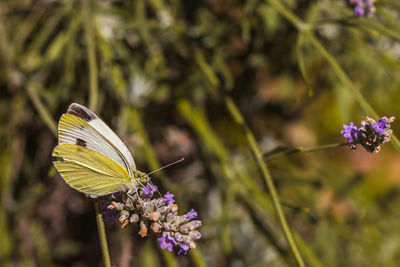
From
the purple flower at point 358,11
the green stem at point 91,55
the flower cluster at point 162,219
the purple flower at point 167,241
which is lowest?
the purple flower at point 167,241

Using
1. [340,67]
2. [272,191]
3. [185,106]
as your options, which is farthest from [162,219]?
[185,106]

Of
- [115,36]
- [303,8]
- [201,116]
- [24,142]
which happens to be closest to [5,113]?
[24,142]

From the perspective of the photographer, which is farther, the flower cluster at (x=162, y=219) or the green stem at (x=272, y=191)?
the green stem at (x=272, y=191)

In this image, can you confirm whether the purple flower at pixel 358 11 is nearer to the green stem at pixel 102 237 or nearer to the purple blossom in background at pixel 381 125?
the purple blossom in background at pixel 381 125

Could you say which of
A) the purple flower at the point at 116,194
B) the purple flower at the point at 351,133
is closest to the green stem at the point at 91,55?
the purple flower at the point at 116,194

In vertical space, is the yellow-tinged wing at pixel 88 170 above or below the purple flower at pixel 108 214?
above

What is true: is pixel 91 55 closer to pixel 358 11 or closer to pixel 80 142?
pixel 80 142
